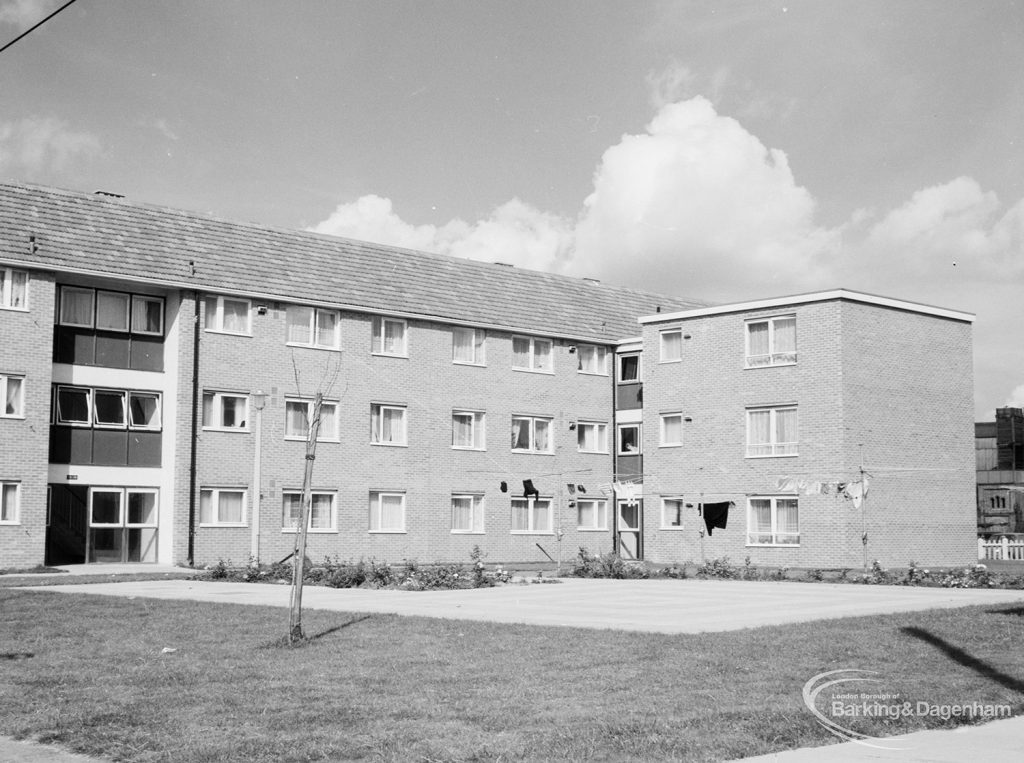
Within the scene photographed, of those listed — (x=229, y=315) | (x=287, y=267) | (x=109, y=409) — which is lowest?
(x=109, y=409)

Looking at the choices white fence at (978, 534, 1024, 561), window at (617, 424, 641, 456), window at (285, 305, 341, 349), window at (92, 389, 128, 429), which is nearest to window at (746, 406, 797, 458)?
window at (617, 424, 641, 456)

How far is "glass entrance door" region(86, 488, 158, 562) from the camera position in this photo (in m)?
34.8

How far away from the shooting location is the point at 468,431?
1647 inches

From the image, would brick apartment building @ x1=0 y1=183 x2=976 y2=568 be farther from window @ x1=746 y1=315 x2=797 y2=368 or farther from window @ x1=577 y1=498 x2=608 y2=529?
window @ x1=577 y1=498 x2=608 y2=529

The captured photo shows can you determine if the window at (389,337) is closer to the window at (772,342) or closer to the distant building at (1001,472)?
the window at (772,342)

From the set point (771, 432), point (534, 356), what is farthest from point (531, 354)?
point (771, 432)

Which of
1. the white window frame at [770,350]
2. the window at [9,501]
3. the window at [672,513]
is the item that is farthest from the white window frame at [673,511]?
the window at [9,501]

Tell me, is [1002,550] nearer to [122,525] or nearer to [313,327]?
[313,327]

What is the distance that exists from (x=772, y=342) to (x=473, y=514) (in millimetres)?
11722

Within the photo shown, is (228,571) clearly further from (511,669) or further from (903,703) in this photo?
(903,703)

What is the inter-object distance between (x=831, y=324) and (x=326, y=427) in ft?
52.1

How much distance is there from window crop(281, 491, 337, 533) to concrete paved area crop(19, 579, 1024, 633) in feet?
34.6

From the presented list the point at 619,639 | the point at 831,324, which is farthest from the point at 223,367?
the point at 619,639

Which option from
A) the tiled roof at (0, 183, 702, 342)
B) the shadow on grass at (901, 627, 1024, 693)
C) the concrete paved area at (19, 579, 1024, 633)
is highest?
the tiled roof at (0, 183, 702, 342)
